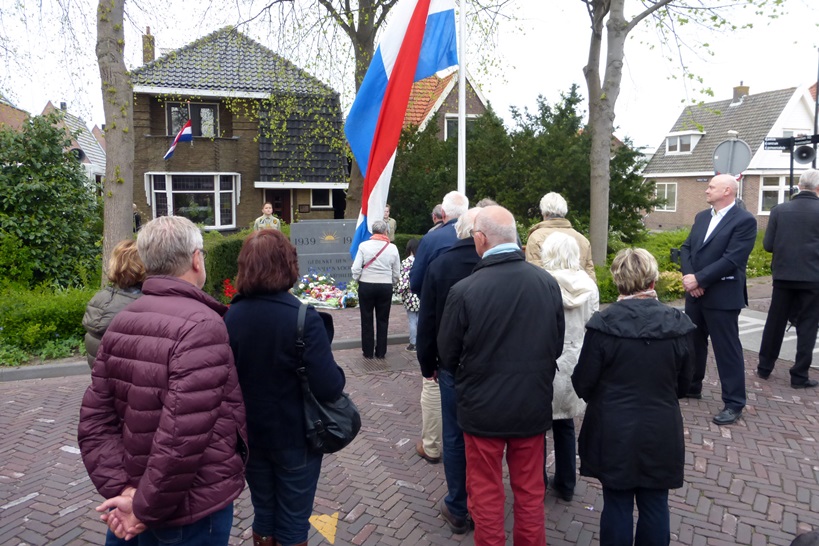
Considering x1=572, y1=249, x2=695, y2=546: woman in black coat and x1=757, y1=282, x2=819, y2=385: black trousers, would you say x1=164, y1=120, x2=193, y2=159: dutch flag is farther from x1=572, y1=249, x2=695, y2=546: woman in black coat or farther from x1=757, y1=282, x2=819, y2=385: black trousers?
x1=572, y1=249, x2=695, y2=546: woman in black coat

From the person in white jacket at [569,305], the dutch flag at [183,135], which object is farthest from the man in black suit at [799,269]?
the dutch flag at [183,135]

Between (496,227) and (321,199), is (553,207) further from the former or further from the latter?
(321,199)

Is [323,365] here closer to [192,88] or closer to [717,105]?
[192,88]

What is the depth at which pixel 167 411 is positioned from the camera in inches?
80.4

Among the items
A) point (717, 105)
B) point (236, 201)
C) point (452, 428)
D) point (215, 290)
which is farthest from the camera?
point (717, 105)

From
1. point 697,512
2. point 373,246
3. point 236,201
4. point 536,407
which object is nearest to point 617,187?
point 373,246

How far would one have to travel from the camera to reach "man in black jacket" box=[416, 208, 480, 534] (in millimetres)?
3645

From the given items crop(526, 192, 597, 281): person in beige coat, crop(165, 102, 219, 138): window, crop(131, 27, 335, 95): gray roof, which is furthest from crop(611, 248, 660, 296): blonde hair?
crop(165, 102, 219, 138): window

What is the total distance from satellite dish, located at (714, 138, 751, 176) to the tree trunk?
935 centimetres

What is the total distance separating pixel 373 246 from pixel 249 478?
15.3 ft

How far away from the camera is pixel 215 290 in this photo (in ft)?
38.0

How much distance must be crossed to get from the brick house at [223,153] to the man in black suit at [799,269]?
16.2 metres

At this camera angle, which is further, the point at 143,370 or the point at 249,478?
the point at 249,478

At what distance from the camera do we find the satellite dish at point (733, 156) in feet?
35.0
